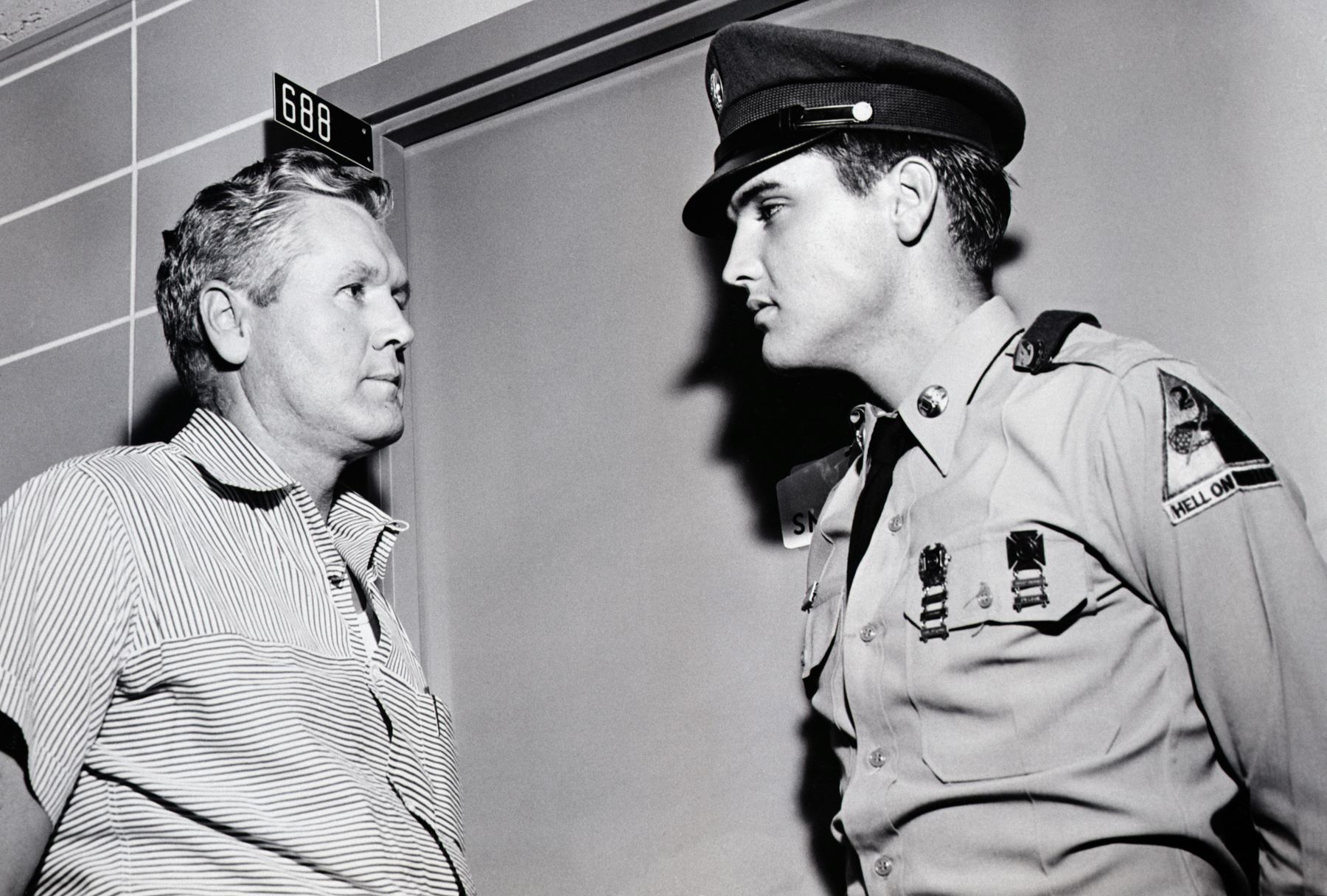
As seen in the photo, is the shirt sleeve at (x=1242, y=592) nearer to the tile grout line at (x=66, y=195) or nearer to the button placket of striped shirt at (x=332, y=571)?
the button placket of striped shirt at (x=332, y=571)

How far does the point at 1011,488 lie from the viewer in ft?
4.95

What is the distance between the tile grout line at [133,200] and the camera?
2.66 m

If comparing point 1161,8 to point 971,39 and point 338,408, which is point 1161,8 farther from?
point 338,408

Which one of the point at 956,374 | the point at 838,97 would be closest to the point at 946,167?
the point at 838,97

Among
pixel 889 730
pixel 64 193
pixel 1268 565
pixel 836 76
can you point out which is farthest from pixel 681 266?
pixel 64 193

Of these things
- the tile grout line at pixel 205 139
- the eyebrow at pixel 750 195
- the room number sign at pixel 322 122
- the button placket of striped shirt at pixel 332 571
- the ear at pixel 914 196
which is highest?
the tile grout line at pixel 205 139

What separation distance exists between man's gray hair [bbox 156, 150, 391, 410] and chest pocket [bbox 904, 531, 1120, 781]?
3.33ft

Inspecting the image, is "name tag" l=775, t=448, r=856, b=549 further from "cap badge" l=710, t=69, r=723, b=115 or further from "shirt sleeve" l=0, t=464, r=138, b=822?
"shirt sleeve" l=0, t=464, r=138, b=822

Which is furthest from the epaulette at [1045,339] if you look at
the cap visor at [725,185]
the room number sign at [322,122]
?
the room number sign at [322,122]

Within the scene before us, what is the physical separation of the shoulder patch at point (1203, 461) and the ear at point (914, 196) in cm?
44

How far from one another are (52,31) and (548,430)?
159 cm

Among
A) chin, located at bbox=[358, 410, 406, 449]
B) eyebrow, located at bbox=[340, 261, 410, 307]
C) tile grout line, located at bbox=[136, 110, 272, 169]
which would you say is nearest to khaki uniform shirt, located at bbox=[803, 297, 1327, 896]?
chin, located at bbox=[358, 410, 406, 449]

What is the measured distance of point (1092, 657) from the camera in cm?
142

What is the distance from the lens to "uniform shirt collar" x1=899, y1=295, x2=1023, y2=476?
5.36 feet
